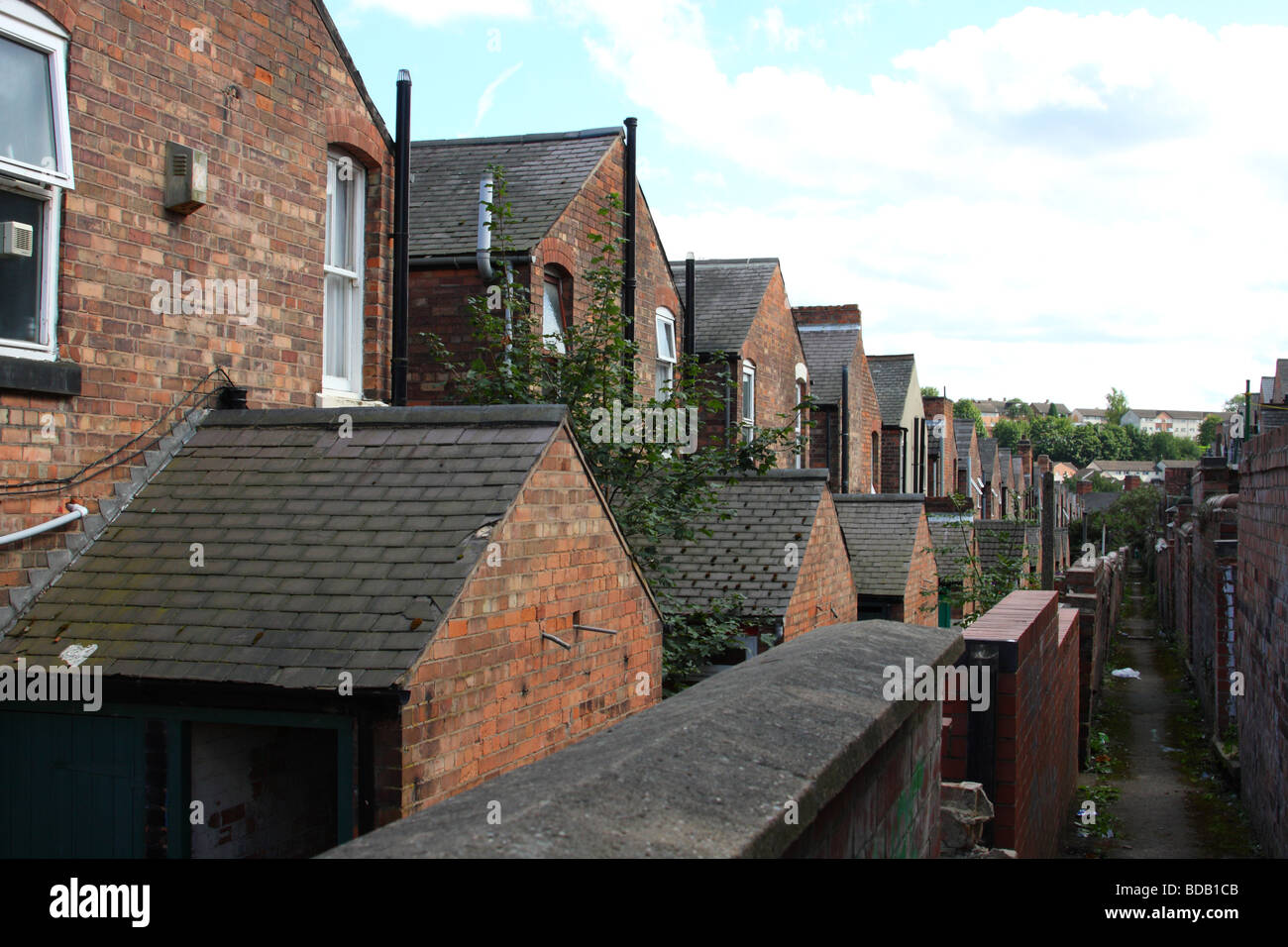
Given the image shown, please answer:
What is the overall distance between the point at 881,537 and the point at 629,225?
275 inches

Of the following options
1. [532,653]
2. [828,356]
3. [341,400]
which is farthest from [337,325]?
[828,356]

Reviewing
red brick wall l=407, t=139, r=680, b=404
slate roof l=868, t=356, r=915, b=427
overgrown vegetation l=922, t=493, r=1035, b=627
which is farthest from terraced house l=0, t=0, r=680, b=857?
slate roof l=868, t=356, r=915, b=427

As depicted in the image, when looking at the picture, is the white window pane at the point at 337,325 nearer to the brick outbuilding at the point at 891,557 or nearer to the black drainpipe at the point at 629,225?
the black drainpipe at the point at 629,225

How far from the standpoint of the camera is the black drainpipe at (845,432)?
22688 millimetres

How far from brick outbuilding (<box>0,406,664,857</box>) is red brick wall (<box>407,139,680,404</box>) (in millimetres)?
4380

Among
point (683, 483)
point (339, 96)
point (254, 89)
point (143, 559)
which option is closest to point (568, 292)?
point (683, 483)

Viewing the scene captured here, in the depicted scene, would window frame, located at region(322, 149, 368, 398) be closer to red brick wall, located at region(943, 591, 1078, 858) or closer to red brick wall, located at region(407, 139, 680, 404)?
red brick wall, located at region(407, 139, 680, 404)

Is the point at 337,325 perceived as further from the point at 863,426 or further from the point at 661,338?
the point at 863,426

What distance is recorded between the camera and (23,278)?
235 inches

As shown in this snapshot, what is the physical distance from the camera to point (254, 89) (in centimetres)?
764

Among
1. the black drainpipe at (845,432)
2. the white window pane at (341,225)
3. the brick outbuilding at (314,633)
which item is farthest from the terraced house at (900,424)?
the brick outbuilding at (314,633)

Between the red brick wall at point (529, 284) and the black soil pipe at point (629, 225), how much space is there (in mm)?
148

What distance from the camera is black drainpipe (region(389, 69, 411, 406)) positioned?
9.26 m
